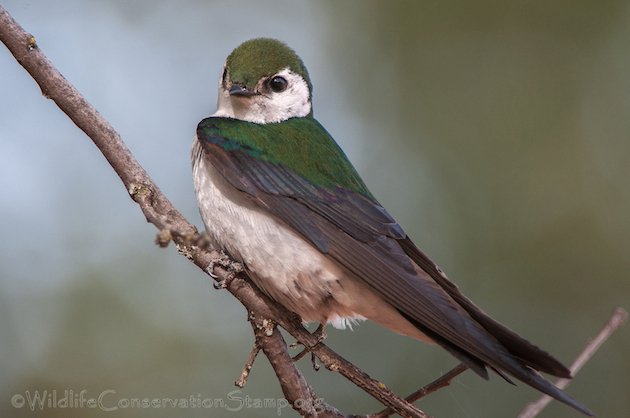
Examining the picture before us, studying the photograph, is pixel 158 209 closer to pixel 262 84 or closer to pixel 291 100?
pixel 262 84

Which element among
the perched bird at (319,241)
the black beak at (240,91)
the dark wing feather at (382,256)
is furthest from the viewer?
the black beak at (240,91)

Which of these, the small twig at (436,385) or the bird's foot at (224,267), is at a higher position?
the bird's foot at (224,267)

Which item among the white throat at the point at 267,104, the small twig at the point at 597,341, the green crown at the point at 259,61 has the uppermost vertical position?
the green crown at the point at 259,61

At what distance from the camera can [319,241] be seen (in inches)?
134

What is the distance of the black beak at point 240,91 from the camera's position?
3.98 m

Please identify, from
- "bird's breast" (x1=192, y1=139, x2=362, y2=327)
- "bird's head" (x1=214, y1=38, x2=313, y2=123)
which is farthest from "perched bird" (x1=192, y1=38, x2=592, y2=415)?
"bird's head" (x1=214, y1=38, x2=313, y2=123)

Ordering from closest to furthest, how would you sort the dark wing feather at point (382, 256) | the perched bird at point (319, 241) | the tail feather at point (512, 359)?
1. the tail feather at point (512, 359)
2. the dark wing feather at point (382, 256)
3. the perched bird at point (319, 241)

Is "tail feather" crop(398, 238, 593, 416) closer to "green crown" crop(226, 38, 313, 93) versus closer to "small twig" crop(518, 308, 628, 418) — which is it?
"small twig" crop(518, 308, 628, 418)

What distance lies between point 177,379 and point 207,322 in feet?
1.99

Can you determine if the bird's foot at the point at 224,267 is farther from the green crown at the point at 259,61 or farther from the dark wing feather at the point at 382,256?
the green crown at the point at 259,61

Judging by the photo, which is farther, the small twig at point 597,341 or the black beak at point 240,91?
the black beak at point 240,91

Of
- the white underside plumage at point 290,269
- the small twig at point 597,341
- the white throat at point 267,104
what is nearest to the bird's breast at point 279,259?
the white underside plumage at point 290,269

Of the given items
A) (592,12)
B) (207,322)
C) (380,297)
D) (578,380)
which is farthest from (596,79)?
(380,297)

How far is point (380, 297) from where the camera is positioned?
335cm
